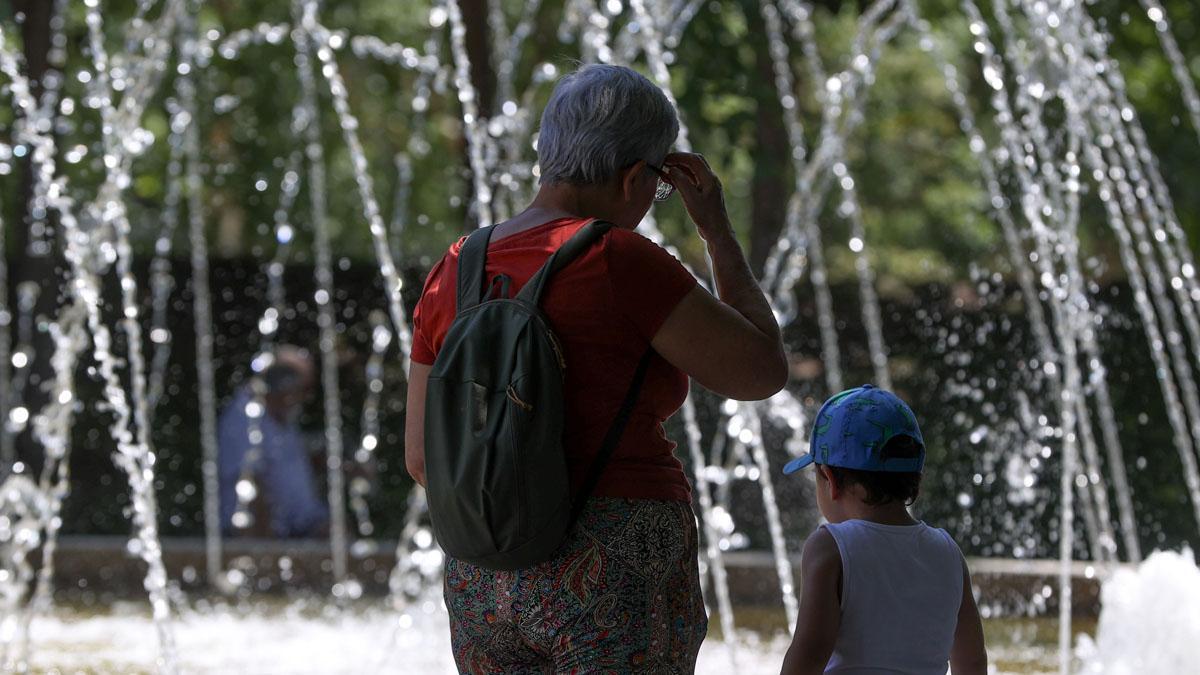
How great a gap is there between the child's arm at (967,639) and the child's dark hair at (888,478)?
140 millimetres

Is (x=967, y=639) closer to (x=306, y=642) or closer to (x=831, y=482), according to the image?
(x=831, y=482)

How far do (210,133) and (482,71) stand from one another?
268 inches

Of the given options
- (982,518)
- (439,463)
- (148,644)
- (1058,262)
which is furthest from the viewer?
(1058,262)

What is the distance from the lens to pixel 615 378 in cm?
189

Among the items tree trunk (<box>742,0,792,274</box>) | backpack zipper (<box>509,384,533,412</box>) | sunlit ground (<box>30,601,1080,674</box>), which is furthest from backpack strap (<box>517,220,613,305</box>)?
tree trunk (<box>742,0,792,274</box>)

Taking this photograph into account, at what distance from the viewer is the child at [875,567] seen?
81.6 inches

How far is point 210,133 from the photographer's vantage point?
15.0 metres

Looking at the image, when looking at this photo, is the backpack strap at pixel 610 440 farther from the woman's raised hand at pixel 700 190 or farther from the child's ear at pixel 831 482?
the child's ear at pixel 831 482

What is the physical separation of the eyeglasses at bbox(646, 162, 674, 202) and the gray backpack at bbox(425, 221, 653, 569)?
16 centimetres

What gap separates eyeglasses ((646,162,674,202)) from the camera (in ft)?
6.58

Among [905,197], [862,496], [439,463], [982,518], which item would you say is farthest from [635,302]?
[905,197]

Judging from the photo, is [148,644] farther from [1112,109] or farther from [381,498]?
[1112,109]

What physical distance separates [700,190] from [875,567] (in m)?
0.54

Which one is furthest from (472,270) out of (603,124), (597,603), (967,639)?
(967,639)
